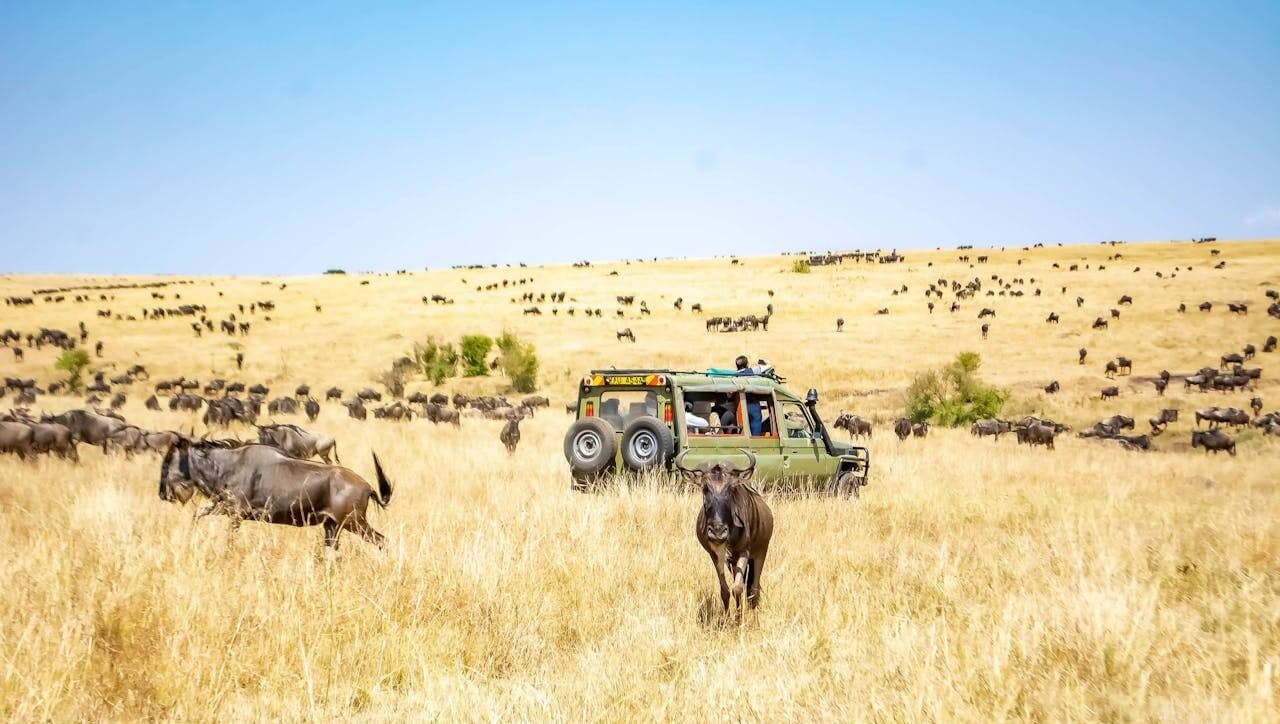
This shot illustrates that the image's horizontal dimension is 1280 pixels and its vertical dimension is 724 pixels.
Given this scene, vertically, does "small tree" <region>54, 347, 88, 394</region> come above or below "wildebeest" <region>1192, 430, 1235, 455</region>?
above

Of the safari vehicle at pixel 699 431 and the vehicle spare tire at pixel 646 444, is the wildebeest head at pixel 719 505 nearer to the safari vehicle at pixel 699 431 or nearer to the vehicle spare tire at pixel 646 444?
the safari vehicle at pixel 699 431

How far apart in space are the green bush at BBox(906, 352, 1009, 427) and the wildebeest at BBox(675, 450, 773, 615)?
1062 inches

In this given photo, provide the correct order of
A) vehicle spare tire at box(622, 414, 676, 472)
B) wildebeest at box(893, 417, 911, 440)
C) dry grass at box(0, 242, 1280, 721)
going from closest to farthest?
dry grass at box(0, 242, 1280, 721), vehicle spare tire at box(622, 414, 676, 472), wildebeest at box(893, 417, 911, 440)

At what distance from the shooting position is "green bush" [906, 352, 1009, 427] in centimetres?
3134

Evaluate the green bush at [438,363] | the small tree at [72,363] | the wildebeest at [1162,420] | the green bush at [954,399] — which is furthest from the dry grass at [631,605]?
the small tree at [72,363]

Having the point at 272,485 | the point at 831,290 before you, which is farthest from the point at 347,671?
the point at 831,290

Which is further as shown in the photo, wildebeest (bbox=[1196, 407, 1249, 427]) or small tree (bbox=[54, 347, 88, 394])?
small tree (bbox=[54, 347, 88, 394])

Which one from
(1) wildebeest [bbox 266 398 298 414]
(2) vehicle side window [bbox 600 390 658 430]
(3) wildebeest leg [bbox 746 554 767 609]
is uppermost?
(2) vehicle side window [bbox 600 390 658 430]

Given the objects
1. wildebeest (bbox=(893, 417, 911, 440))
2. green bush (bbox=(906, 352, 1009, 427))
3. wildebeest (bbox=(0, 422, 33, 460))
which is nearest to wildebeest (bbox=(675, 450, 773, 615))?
wildebeest (bbox=(0, 422, 33, 460))

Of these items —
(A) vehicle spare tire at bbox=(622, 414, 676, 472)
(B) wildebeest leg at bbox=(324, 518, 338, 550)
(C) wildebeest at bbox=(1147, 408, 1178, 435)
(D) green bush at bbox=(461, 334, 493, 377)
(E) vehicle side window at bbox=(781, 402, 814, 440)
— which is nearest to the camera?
(B) wildebeest leg at bbox=(324, 518, 338, 550)

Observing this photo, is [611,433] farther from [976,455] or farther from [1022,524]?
[976,455]

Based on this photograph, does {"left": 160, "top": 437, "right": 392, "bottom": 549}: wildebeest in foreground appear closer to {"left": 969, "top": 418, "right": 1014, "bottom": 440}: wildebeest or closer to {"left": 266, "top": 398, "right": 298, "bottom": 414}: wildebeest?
{"left": 266, "top": 398, "right": 298, "bottom": 414}: wildebeest

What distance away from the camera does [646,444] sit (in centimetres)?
1028

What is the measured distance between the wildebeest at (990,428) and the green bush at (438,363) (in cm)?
2821
